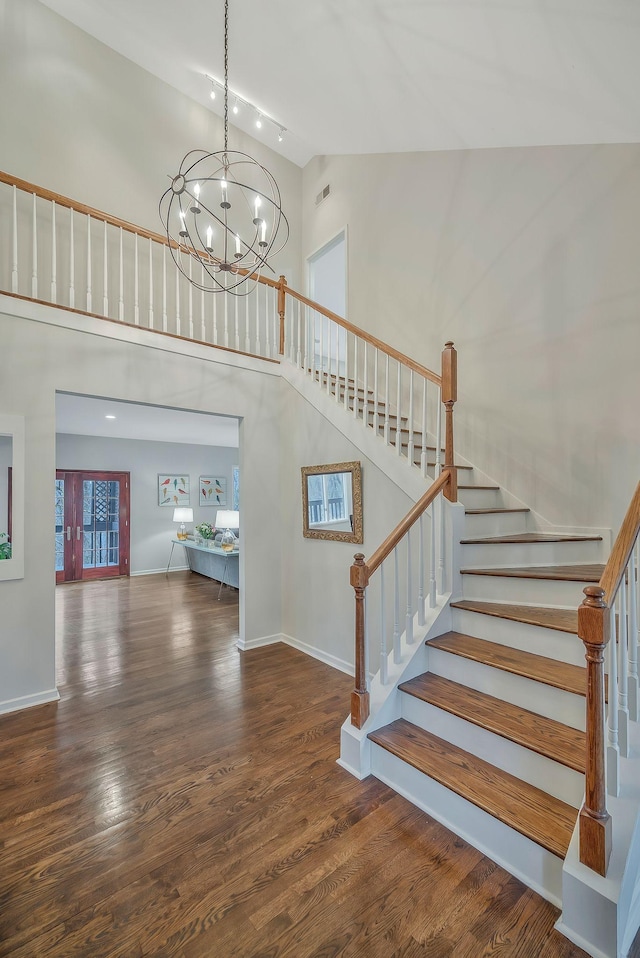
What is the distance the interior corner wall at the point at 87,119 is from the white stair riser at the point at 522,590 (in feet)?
16.8

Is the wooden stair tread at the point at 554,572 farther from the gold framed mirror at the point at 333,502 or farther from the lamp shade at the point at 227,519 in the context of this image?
the lamp shade at the point at 227,519

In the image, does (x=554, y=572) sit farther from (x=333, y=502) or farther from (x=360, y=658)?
(x=333, y=502)

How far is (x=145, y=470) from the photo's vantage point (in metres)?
8.85

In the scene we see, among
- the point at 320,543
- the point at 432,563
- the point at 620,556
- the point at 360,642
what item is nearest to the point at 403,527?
the point at 432,563

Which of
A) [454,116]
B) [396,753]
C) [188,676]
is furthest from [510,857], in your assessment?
[454,116]

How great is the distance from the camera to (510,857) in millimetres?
1741

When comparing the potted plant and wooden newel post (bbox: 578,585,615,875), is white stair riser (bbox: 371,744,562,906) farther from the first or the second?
the potted plant

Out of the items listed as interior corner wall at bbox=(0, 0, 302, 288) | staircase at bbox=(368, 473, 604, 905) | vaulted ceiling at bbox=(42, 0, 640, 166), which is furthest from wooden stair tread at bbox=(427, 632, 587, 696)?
interior corner wall at bbox=(0, 0, 302, 288)

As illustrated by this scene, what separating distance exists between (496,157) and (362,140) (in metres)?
1.18

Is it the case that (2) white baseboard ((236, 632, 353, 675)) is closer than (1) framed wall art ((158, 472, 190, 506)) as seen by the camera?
Yes

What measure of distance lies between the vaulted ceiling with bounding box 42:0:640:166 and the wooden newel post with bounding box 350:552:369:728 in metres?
2.42

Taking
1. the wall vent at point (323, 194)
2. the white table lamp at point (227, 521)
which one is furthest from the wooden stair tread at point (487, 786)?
the wall vent at point (323, 194)

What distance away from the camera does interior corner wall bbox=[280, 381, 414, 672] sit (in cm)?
347

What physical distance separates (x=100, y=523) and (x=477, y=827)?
8161 millimetres
